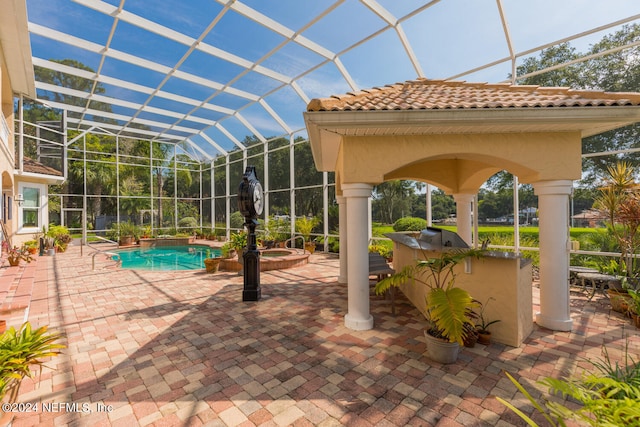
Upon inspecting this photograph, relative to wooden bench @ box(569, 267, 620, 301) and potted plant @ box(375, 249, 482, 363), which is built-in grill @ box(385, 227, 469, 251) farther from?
wooden bench @ box(569, 267, 620, 301)

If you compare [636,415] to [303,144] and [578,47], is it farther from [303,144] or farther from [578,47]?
[303,144]

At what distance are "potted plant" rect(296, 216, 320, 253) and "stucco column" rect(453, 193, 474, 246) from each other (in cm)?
735

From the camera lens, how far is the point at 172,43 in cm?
873

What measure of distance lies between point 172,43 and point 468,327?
1079 cm

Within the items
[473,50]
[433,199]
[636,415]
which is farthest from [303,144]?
[636,415]

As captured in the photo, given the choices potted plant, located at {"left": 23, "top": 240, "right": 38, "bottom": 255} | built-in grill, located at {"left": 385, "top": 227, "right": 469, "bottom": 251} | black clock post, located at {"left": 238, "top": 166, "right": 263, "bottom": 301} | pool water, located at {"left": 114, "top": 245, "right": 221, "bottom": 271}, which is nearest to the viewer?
built-in grill, located at {"left": 385, "top": 227, "right": 469, "bottom": 251}

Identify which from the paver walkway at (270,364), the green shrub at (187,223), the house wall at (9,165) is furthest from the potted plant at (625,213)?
the green shrub at (187,223)

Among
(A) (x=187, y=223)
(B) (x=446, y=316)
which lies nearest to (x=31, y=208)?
(A) (x=187, y=223)

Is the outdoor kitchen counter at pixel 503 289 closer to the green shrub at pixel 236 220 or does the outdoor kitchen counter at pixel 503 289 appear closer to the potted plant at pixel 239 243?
the potted plant at pixel 239 243

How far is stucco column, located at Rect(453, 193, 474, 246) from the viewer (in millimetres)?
7773

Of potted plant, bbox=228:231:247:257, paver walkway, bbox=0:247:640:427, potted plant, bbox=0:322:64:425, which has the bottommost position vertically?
paver walkway, bbox=0:247:640:427

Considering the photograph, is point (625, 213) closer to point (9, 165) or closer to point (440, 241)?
point (440, 241)

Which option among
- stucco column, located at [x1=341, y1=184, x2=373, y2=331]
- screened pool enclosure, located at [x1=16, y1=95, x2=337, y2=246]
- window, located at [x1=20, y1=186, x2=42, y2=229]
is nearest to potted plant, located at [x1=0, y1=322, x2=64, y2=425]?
stucco column, located at [x1=341, y1=184, x2=373, y2=331]

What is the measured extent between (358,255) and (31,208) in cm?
1706
